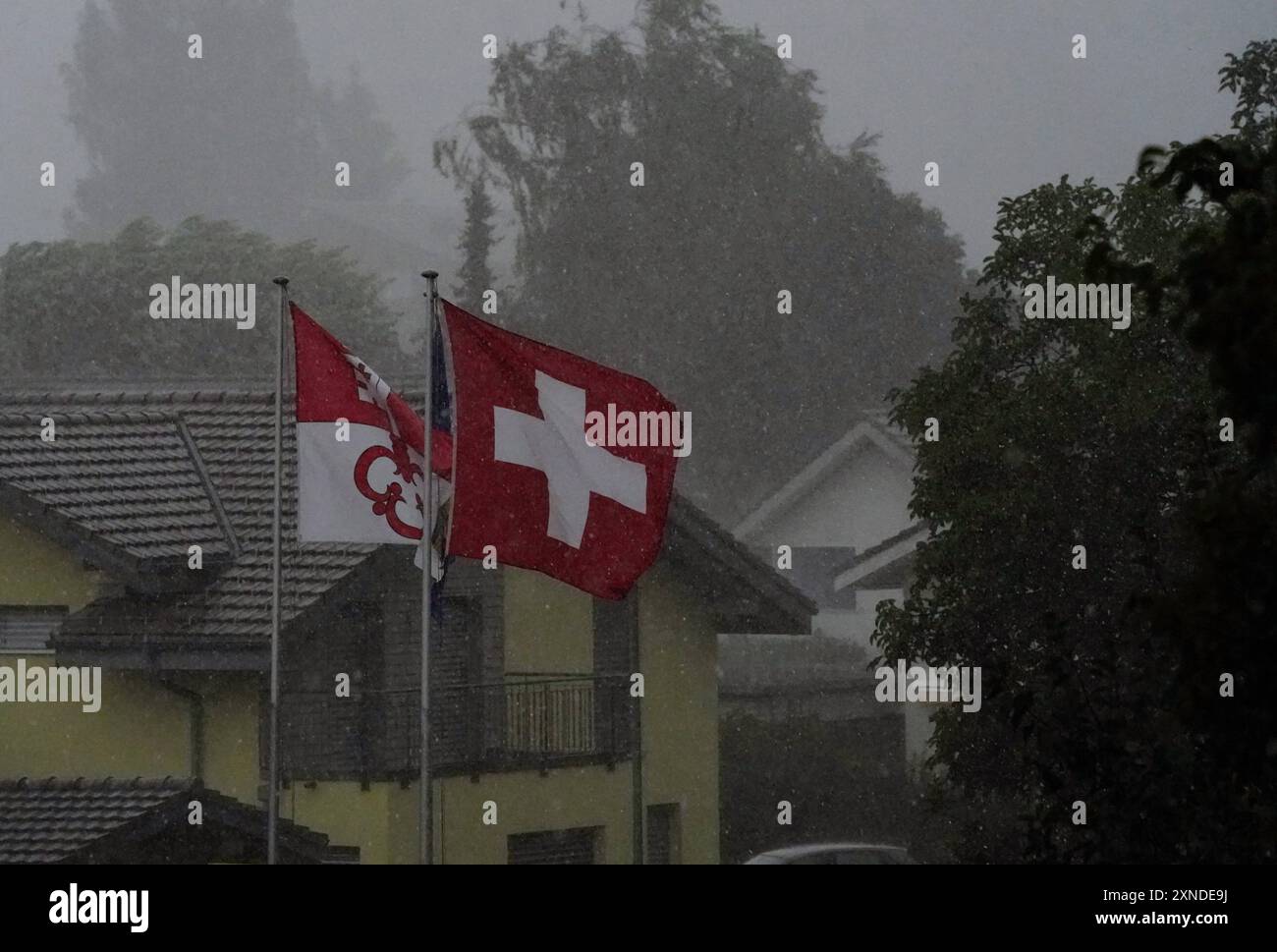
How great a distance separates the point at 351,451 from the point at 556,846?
28.7 ft

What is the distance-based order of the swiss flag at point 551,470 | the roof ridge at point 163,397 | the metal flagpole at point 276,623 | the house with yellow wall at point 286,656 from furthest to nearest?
the roof ridge at point 163,397 < the house with yellow wall at point 286,656 < the metal flagpole at point 276,623 < the swiss flag at point 551,470

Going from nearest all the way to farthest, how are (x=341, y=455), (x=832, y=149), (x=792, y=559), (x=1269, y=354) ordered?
1. (x=1269, y=354)
2. (x=341, y=455)
3. (x=792, y=559)
4. (x=832, y=149)

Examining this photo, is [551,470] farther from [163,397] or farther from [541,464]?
[163,397]

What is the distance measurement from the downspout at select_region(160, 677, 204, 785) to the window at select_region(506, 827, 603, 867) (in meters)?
3.06

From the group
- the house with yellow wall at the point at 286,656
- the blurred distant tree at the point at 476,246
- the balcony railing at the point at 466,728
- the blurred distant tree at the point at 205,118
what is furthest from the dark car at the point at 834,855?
the blurred distant tree at the point at 205,118

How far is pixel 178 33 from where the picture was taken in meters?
130

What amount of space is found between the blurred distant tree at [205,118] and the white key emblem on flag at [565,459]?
100674 mm

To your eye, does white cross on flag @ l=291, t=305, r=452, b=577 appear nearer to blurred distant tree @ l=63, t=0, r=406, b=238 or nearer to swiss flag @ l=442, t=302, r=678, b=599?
swiss flag @ l=442, t=302, r=678, b=599

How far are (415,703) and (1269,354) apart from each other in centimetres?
1425

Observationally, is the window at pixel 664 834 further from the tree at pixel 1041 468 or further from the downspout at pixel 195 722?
the tree at pixel 1041 468

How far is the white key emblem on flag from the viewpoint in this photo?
1104 cm

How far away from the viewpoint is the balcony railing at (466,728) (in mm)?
18312

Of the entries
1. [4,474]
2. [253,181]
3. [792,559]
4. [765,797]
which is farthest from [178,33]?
[4,474]
